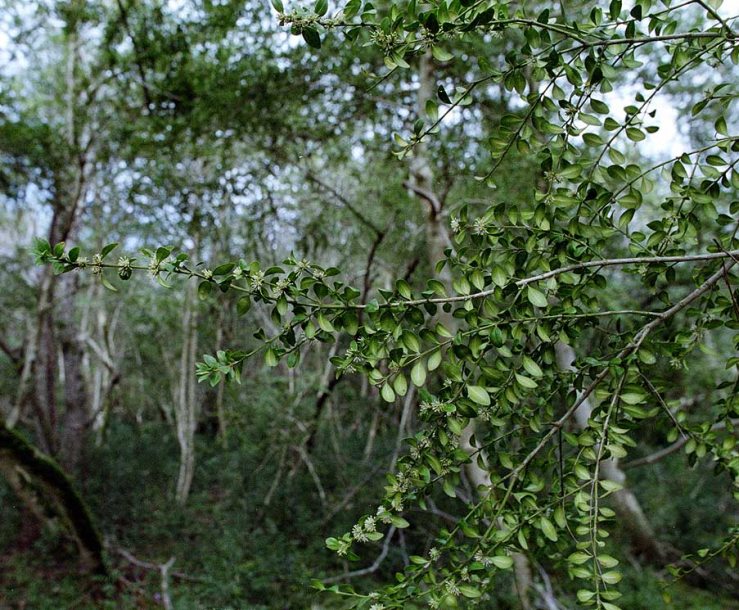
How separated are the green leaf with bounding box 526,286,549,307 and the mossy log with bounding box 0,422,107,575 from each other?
14.4 ft

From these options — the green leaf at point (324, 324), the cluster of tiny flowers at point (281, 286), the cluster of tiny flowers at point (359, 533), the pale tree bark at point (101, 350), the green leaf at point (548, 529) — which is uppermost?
the pale tree bark at point (101, 350)

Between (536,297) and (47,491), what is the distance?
476 centimetres

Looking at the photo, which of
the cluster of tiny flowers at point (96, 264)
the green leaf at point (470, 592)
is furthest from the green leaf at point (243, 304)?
the green leaf at point (470, 592)

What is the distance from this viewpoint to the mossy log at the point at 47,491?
4277 mm

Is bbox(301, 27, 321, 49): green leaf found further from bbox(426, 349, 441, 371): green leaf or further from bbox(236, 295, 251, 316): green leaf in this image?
bbox(426, 349, 441, 371): green leaf

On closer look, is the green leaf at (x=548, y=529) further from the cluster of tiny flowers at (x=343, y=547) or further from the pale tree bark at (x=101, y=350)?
the pale tree bark at (x=101, y=350)

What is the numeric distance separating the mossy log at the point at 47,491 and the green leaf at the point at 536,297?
173 inches

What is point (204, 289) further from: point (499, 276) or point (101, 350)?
point (101, 350)

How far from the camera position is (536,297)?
3.75 feet

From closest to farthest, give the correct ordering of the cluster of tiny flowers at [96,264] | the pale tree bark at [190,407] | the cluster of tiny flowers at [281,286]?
the cluster of tiny flowers at [96,264]
the cluster of tiny flowers at [281,286]
the pale tree bark at [190,407]

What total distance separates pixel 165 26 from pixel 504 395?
454 centimetres

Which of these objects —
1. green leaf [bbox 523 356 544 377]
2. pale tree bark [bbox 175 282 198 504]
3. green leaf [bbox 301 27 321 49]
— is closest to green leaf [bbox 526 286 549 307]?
green leaf [bbox 523 356 544 377]

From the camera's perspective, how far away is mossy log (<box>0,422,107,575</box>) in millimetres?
4277

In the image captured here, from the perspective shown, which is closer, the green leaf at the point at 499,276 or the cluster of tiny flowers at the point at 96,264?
the cluster of tiny flowers at the point at 96,264
